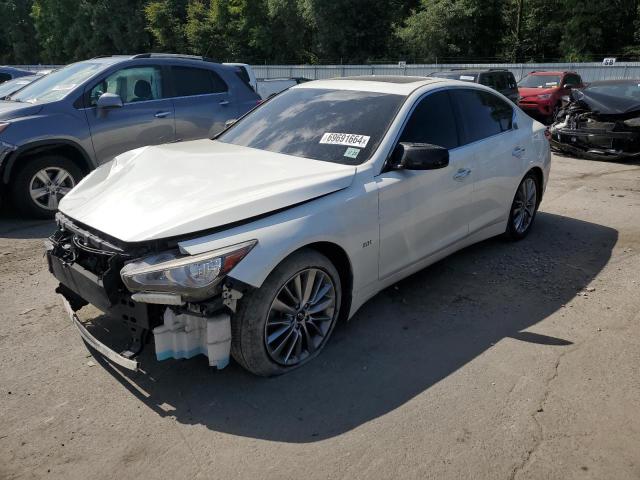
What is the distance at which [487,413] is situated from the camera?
296 cm

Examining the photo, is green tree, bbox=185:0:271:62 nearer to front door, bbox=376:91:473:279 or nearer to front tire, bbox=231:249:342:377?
front door, bbox=376:91:473:279

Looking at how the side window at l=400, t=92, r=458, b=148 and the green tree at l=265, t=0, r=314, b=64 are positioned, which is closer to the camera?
the side window at l=400, t=92, r=458, b=148

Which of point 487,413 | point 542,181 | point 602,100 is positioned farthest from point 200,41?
point 487,413

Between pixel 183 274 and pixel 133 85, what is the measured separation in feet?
17.1

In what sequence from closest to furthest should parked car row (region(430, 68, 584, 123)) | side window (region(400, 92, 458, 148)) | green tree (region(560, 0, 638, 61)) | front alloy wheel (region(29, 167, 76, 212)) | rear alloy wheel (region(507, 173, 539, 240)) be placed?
side window (region(400, 92, 458, 148)) < rear alloy wheel (region(507, 173, 539, 240)) < front alloy wheel (region(29, 167, 76, 212)) < parked car row (region(430, 68, 584, 123)) < green tree (region(560, 0, 638, 61))

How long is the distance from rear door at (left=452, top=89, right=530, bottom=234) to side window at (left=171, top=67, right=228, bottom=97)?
4.28 m

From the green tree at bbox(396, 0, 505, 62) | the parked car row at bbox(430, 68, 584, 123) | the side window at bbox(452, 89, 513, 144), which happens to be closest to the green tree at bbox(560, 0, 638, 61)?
the green tree at bbox(396, 0, 505, 62)

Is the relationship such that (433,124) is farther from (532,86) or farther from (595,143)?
(532,86)

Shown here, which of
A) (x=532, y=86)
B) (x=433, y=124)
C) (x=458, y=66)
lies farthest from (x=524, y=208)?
(x=458, y=66)

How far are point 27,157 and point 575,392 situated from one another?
6.03 m

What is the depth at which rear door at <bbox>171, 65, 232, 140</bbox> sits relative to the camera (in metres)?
7.46

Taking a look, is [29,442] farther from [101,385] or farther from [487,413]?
[487,413]

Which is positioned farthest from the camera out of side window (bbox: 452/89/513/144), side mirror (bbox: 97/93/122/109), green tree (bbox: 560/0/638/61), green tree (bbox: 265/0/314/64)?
green tree (bbox: 265/0/314/64)

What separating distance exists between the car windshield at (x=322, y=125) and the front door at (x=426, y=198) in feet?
0.75
